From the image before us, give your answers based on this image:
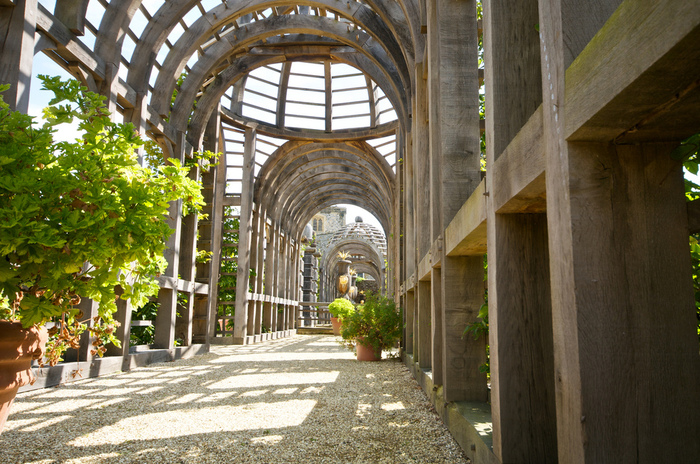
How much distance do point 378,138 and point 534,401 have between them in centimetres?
1398

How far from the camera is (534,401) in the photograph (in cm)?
202

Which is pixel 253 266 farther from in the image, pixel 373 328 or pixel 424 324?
pixel 424 324

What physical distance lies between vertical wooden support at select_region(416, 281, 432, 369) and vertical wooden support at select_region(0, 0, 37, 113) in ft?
15.8

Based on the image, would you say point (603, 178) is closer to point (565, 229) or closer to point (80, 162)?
point (565, 229)

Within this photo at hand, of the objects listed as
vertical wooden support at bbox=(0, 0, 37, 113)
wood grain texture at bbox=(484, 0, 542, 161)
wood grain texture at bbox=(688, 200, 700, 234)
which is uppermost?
vertical wooden support at bbox=(0, 0, 37, 113)

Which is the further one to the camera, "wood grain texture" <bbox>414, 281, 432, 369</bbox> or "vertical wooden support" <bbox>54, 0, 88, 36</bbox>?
"vertical wooden support" <bbox>54, 0, 88, 36</bbox>

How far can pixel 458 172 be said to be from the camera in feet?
11.8

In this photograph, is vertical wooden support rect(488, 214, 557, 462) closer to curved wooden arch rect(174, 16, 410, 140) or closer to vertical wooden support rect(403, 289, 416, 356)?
vertical wooden support rect(403, 289, 416, 356)

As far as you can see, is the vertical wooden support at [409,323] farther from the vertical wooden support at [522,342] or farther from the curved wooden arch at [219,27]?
the vertical wooden support at [522,342]

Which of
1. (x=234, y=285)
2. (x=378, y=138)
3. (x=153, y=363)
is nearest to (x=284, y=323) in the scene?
(x=234, y=285)

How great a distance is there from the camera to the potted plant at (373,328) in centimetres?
897

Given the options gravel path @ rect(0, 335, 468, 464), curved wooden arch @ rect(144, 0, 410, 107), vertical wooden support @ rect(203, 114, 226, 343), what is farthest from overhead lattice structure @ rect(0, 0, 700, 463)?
vertical wooden support @ rect(203, 114, 226, 343)

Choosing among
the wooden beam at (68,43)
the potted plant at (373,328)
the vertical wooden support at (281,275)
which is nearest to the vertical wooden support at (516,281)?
the wooden beam at (68,43)

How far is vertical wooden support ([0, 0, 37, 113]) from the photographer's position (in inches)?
192
